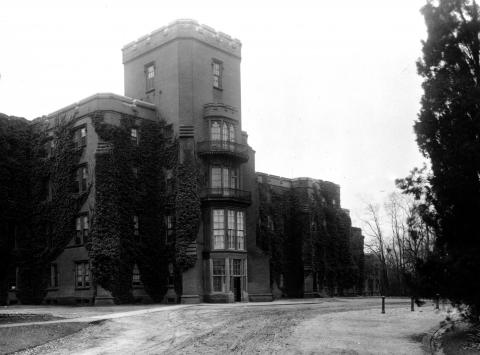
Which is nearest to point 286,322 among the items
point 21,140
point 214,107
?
point 214,107

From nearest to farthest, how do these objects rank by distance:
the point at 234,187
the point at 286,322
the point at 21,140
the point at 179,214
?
1. the point at 286,322
2. the point at 179,214
3. the point at 234,187
4. the point at 21,140

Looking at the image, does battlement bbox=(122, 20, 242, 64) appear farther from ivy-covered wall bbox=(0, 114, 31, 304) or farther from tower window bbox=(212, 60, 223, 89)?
ivy-covered wall bbox=(0, 114, 31, 304)

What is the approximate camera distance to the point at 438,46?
747 inches

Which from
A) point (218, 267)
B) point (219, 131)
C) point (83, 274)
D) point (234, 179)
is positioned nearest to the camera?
point (83, 274)

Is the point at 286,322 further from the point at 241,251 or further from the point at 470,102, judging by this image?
the point at 241,251

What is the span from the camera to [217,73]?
155 ft

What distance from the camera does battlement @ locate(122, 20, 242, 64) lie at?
45.1m

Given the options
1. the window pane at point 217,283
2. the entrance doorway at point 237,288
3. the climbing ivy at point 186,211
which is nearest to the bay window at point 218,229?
the climbing ivy at point 186,211

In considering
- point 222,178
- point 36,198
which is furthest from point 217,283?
point 36,198

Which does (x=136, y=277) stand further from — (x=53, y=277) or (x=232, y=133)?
(x=232, y=133)

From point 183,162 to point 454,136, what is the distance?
2744cm

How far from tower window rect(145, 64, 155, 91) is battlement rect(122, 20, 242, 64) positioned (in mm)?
1388

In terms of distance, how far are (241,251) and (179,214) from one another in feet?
18.6

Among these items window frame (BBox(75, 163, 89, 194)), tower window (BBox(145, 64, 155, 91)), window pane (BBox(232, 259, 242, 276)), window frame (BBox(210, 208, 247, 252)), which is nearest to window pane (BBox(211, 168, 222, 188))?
Answer: window frame (BBox(210, 208, 247, 252))
